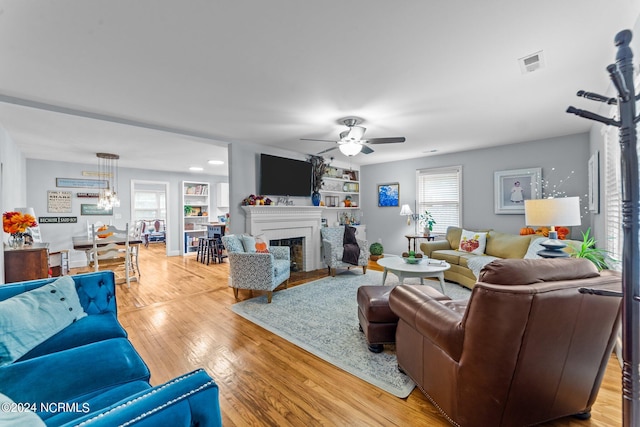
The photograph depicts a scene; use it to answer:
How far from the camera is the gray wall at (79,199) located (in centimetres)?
566

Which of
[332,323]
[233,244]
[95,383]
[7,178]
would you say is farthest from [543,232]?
[7,178]

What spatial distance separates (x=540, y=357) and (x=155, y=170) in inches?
323

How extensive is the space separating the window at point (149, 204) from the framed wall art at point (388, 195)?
808 cm

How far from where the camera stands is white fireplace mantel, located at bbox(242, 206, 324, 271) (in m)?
4.54

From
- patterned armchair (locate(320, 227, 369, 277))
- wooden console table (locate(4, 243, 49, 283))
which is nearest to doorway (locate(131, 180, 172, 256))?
wooden console table (locate(4, 243, 49, 283))

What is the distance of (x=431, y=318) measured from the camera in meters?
1.58

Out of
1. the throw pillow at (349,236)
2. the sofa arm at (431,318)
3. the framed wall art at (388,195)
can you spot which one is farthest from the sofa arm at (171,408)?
the framed wall art at (388,195)

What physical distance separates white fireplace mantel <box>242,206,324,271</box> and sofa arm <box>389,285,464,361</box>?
3031mm

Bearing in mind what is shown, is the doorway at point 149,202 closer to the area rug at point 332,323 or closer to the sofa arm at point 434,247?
the area rug at point 332,323

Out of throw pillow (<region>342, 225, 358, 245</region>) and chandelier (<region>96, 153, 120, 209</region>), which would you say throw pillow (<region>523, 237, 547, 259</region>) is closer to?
Result: throw pillow (<region>342, 225, 358, 245</region>)

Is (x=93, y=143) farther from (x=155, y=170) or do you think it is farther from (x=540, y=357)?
(x=540, y=357)

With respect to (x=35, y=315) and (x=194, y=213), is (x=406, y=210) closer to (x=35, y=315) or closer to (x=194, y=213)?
(x=35, y=315)

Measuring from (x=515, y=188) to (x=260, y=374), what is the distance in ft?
16.4

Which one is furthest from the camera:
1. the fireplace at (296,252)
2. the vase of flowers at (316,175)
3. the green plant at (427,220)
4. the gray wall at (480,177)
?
the green plant at (427,220)
